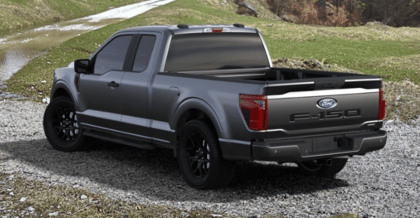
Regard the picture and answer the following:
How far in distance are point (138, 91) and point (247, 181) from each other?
183 centimetres

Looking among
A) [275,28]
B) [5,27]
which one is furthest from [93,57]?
[275,28]

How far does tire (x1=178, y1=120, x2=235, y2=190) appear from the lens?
19.4 ft

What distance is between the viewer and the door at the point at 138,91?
268 inches

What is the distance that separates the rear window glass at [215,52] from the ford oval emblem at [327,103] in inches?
73.7

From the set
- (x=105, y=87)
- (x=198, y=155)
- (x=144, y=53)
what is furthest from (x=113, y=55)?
(x=198, y=155)

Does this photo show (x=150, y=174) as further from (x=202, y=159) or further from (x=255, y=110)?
(x=255, y=110)

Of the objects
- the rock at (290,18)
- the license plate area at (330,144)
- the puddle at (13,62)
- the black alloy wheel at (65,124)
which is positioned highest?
the license plate area at (330,144)

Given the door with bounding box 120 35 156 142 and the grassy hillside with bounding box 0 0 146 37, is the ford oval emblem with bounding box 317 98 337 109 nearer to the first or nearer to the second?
the door with bounding box 120 35 156 142

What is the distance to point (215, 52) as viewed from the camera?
279 inches

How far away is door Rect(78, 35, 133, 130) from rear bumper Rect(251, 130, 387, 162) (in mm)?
2580

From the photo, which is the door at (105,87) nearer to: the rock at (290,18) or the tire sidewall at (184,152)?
the tire sidewall at (184,152)

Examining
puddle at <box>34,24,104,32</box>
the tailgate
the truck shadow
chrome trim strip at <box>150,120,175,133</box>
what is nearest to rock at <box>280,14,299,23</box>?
puddle at <box>34,24,104,32</box>

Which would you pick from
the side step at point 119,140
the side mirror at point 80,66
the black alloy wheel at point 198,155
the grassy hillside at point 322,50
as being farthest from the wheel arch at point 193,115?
the grassy hillside at point 322,50

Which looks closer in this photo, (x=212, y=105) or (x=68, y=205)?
(x=68, y=205)
